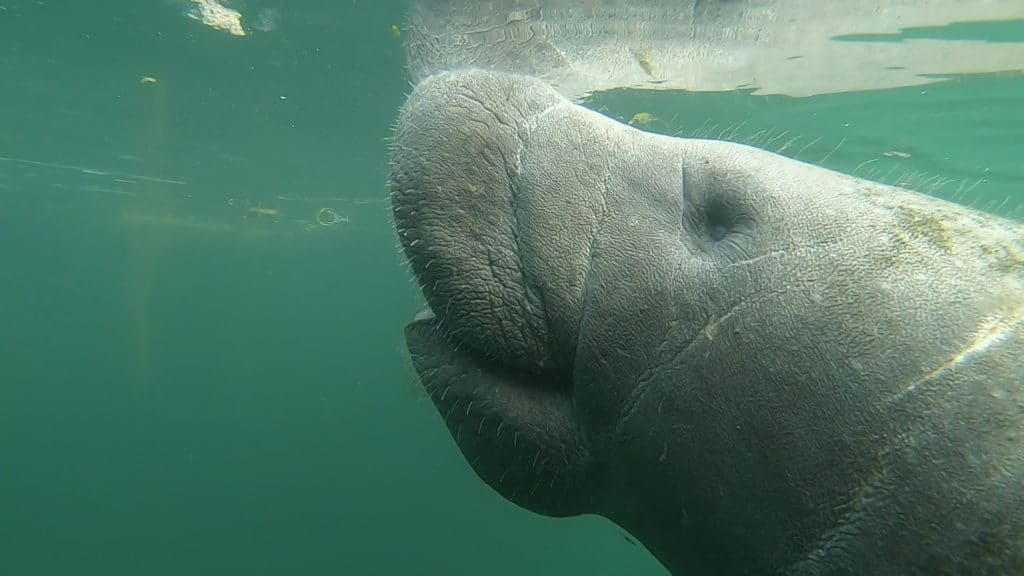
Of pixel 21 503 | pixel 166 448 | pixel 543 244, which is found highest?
pixel 543 244

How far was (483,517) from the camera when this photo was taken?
43.7m

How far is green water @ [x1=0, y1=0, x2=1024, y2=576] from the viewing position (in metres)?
15.2

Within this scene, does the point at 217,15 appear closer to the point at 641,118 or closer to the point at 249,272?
the point at 641,118

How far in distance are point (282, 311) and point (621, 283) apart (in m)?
115

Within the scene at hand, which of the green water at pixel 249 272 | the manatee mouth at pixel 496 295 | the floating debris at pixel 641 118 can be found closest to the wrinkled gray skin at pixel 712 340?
the manatee mouth at pixel 496 295

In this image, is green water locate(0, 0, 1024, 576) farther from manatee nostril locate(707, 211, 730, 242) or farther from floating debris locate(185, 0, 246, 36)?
manatee nostril locate(707, 211, 730, 242)

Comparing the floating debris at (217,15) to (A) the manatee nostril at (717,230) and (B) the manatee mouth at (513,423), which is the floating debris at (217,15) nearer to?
(B) the manatee mouth at (513,423)

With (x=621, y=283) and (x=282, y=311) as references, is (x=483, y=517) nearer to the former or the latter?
(x=621, y=283)

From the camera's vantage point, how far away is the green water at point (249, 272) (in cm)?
1521

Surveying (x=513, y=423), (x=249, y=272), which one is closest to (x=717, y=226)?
(x=513, y=423)

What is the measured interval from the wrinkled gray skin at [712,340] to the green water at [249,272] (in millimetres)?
1078

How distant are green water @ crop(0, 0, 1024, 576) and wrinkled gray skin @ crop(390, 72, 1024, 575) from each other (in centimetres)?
108

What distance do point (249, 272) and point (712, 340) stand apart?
239ft

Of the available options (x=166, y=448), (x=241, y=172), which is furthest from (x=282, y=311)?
(x=241, y=172)
